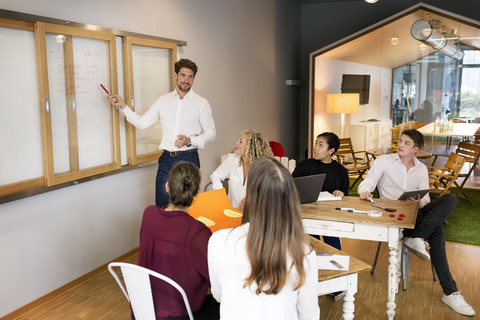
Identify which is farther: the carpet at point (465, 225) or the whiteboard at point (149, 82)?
the carpet at point (465, 225)

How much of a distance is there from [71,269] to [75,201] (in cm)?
A: 60

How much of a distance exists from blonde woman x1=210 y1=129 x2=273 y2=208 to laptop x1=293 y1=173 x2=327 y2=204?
554 millimetres

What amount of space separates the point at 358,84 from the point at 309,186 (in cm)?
565

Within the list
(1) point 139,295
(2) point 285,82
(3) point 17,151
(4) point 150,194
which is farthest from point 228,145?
(1) point 139,295

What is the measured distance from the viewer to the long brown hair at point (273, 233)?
1.77 meters

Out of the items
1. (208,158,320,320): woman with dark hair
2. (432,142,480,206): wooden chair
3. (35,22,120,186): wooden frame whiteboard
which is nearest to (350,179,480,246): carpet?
(432,142,480,206): wooden chair

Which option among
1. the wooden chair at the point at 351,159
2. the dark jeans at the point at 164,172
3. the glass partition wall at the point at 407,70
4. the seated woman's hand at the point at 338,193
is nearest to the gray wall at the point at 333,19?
the glass partition wall at the point at 407,70

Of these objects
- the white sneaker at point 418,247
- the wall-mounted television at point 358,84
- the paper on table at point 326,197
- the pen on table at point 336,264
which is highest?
the wall-mounted television at point 358,84

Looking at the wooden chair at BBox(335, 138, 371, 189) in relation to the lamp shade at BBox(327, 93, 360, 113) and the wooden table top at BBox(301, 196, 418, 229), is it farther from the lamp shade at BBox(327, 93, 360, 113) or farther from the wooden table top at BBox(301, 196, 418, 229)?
the wooden table top at BBox(301, 196, 418, 229)

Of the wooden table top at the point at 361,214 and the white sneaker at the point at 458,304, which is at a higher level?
the wooden table top at the point at 361,214

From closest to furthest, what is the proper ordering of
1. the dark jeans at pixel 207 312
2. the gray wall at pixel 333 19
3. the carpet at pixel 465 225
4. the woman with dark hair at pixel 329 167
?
the dark jeans at pixel 207 312
the woman with dark hair at pixel 329 167
the carpet at pixel 465 225
the gray wall at pixel 333 19

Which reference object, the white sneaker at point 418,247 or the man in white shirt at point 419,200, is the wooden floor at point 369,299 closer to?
the man in white shirt at point 419,200

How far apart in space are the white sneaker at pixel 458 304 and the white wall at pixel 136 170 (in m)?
3.05

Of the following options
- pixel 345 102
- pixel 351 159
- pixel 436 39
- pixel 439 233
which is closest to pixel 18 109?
pixel 439 233
